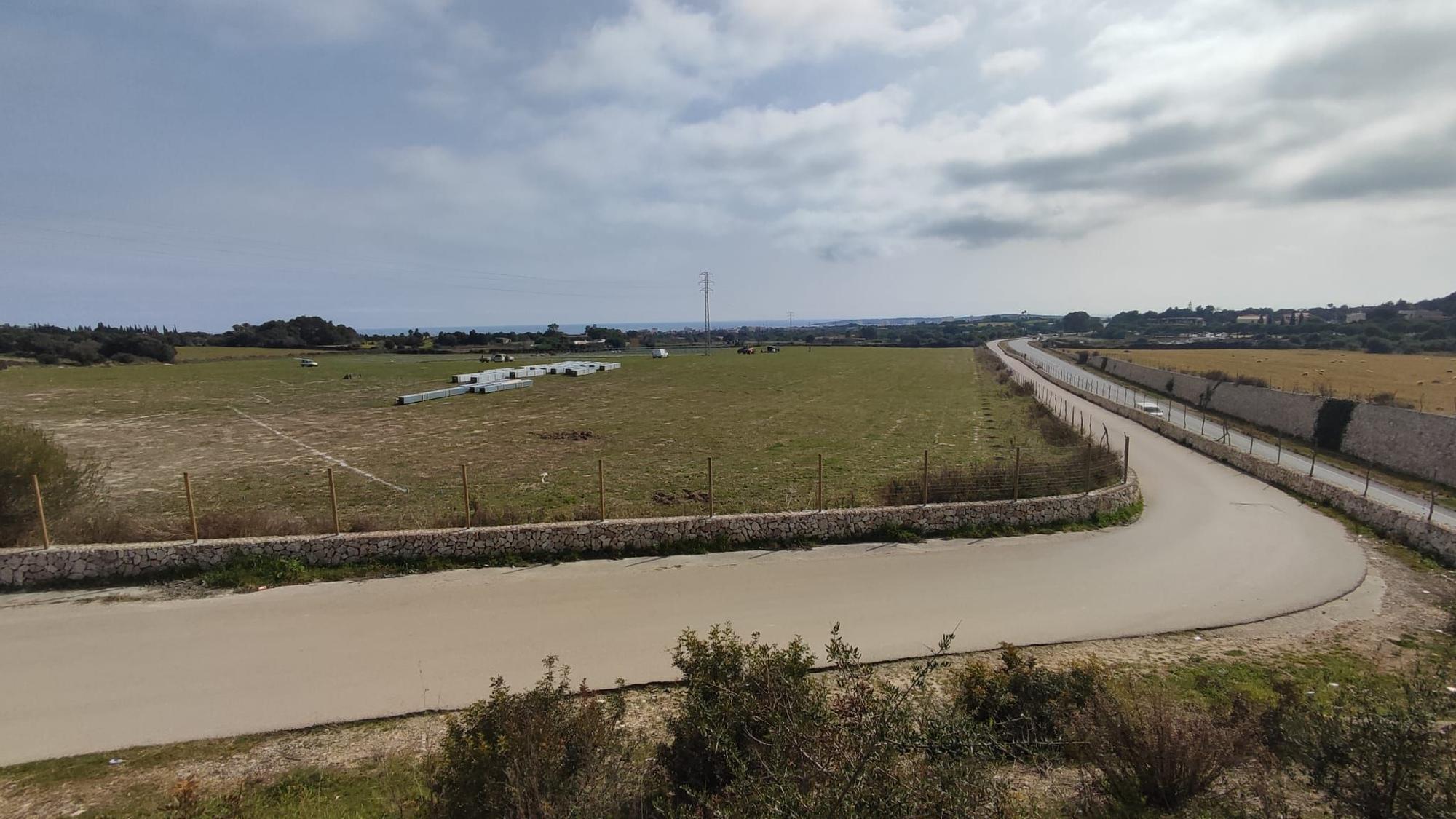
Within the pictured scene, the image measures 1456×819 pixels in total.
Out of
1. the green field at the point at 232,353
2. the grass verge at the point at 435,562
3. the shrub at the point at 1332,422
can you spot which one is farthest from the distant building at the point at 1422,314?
the green field at the point at 232,353

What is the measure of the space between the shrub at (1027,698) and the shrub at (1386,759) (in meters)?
2.01

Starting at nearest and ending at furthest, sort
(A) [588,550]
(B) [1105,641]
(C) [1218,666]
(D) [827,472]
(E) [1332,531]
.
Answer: (C) [1218,666] < (B) [1105,641] < (A) [588,550] < (E) [1332,531] < (D) [827,472]

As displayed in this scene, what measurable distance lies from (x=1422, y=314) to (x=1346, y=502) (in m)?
193

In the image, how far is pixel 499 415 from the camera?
126 ft

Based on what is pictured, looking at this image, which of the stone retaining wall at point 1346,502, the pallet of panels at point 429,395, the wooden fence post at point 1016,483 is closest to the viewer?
the stone retaining wall at point 1346,502

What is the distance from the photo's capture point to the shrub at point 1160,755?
577 cm

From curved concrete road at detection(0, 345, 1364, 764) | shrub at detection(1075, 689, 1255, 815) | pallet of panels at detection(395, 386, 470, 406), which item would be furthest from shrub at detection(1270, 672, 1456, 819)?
pallet of panels at detection(395, 386, 470, 406)

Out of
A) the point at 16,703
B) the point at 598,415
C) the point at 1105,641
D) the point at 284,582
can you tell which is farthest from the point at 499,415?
the point at 1105,641

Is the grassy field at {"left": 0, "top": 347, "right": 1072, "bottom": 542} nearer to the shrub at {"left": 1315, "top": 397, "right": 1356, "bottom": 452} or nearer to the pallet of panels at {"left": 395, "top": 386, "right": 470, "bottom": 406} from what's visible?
the pallet of panels at {"left": 395, "top": 386, "right": 470, "bottom": 406}

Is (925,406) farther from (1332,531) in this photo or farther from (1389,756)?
(1389,756)

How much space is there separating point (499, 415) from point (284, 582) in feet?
89.2

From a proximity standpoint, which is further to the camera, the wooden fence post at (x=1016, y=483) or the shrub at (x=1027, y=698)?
the wooden fence post at (x=1016, y=483)

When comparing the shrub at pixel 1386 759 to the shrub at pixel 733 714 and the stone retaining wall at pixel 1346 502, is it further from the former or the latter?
the stone retaining wall at pixel 1346 502

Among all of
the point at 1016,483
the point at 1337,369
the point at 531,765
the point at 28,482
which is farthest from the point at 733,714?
the point at 1337,369
